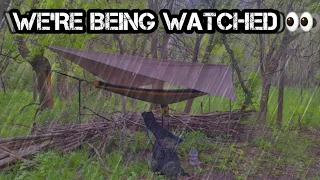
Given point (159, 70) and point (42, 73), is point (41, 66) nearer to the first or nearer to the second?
point (42, 73)

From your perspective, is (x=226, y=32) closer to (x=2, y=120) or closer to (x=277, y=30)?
(x=277, y=30)

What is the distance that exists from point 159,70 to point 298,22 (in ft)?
12.1

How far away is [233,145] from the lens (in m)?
4.76

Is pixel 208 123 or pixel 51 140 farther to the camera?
pixel 208 123

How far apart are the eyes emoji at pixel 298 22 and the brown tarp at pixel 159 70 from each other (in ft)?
8.28

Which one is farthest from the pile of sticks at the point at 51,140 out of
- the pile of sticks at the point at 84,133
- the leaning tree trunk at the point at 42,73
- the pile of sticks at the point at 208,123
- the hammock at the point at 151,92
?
the leaning tree trunk at the point at 42,73

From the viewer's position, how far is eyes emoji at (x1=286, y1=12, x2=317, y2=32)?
5.94 meters

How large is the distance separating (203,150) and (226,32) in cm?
265

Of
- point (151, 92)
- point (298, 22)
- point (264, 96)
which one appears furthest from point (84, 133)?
point (298, 22)

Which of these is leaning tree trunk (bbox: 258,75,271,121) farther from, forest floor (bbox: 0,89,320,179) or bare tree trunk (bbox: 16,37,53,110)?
bare tree trunk (bbox: 16,37,53,110)

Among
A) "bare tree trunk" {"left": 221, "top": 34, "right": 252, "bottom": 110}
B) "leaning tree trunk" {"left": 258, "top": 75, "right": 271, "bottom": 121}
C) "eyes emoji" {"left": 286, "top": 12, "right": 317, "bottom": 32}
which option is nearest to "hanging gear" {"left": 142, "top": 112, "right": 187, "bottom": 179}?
"bare tree trunk" {"left": 221, "top": 34, "right": 252, "bottom": 110}

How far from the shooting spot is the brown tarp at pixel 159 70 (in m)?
3.73

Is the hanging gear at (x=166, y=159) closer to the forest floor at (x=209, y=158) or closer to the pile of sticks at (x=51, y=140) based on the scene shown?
the forest floor at (x=209, y=158)

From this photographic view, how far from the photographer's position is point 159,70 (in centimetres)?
394
